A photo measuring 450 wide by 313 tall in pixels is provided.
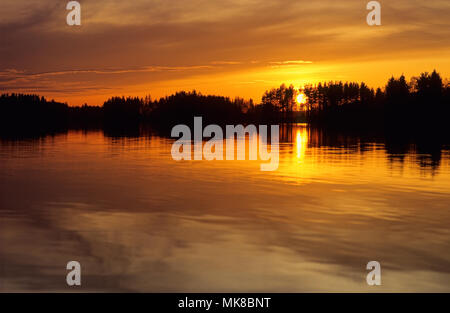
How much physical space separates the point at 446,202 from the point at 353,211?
585cm

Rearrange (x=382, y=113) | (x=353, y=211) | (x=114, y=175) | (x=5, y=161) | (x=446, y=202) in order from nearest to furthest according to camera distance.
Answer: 1. (x=353, y=211)
2. (x=446, y=202)
3. (x=114, y=175)
4. (x=5, y=161)
5. (x=382, y=113)

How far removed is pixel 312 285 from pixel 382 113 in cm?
18665

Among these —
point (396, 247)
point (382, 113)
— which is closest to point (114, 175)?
point (396, 247)

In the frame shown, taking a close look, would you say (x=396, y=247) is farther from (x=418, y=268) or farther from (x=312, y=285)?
(x=312, y=285)

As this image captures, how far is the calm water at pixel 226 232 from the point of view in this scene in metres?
13.0

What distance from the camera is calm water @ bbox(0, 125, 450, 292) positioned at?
511 inches

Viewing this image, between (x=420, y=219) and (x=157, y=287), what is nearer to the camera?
(x=157, y=287)

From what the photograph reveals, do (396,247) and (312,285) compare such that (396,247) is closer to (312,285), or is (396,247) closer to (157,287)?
(312,285)

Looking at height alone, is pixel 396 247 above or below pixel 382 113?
below

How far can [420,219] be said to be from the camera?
19.9 m

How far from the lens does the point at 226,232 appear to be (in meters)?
17.9
